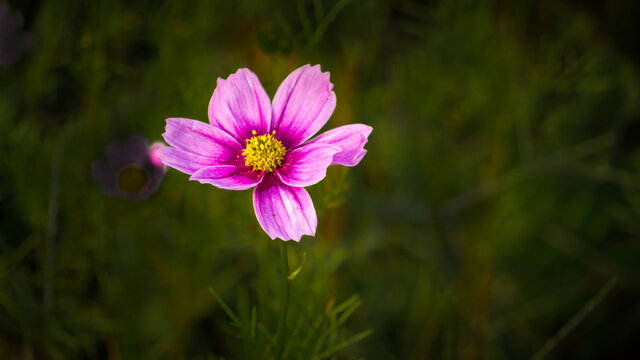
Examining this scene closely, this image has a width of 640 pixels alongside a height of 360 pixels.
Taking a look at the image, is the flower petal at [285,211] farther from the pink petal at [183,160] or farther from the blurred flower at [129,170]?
the blurred flower at [129,170]

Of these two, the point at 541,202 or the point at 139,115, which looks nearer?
the point at 139,115

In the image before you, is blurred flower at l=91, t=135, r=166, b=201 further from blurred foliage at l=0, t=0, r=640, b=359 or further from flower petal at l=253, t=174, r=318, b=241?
flower petal at l=253, t=174, r=318, b=241

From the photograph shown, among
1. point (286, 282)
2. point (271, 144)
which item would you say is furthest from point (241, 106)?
point (286, 282)

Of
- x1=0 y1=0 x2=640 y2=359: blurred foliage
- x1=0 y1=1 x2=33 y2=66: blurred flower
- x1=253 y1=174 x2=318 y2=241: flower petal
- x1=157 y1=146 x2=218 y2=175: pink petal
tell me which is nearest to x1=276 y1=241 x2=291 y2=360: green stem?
x1=253 y1=174 x2=318 y2=241: flower petal

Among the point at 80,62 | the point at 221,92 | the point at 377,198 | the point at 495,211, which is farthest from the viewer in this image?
the point at 377,198

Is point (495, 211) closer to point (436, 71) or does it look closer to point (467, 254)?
point (467, 254)

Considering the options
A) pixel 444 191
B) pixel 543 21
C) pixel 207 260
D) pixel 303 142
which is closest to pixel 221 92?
pixel 303 142

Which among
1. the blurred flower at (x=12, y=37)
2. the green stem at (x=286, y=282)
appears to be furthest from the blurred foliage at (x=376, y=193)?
the green stem at (x=286, y=282)
